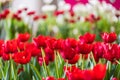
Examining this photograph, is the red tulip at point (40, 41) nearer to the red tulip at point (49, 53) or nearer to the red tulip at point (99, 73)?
the red tulip at point (49, 53)

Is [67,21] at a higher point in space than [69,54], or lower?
lower

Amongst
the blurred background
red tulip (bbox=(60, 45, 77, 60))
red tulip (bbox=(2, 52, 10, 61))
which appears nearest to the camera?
red tulip (bbox=(60, 45, 77, 60))

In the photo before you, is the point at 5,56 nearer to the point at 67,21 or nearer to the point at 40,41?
the point at 40,41

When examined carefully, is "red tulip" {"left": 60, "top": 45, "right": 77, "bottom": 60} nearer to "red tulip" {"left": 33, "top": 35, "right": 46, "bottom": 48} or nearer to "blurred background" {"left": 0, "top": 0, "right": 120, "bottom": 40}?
"red tulip" {"left": 33, "top": 35, "right": 46, "bottom": 48}

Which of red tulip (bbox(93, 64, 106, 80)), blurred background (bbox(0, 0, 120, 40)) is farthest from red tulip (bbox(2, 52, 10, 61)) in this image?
blurred background (bbox(0, 0, 120, 40))

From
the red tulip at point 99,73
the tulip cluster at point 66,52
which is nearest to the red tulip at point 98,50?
the tulip cluster at point 66,52

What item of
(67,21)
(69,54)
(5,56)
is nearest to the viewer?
(69,54)

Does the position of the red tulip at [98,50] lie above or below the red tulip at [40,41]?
below

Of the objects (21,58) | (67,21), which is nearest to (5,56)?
(21,58)

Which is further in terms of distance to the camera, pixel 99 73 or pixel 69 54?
pixel 69 54

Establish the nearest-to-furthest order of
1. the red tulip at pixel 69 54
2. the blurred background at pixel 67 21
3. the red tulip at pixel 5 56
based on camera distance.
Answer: the red tulip at pixel 69 54 < the red tulip at pixel 5 56 < the blurred background at pixel 67 21

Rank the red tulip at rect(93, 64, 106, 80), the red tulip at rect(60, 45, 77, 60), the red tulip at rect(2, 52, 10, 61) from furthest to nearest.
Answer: the red tulip at rect(2, 52, 10, 61)
the red tulip at rect(60, 45, 77, 60)
the red tulip at rect(93, 64, 106, 80)

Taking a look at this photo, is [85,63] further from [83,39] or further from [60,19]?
[60,19]

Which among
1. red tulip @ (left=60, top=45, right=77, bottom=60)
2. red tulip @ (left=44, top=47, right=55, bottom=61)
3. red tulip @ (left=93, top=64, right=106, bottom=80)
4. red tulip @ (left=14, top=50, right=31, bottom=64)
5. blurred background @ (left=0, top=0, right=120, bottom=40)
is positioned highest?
red tulip @ (left=93, top=64, right=106, bottom=80)
